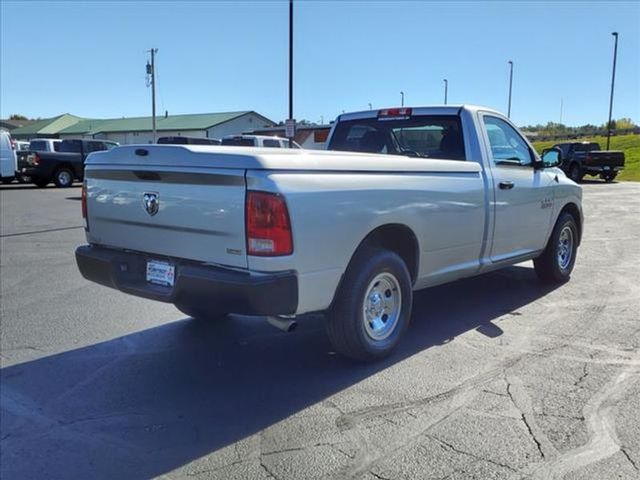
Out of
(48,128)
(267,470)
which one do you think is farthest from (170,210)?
(48,128)

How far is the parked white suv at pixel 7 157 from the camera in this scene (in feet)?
70.5

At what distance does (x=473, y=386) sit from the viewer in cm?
395

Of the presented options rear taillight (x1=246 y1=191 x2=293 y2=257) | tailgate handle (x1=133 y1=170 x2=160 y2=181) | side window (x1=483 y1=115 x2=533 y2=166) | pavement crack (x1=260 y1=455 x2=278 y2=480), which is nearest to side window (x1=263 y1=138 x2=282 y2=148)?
side window (x1=483 y1=115 x2=533 y2=166)

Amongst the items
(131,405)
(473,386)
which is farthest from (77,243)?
(473,386)

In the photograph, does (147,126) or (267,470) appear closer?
(267,470)

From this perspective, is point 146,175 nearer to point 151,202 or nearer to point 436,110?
point 151,202

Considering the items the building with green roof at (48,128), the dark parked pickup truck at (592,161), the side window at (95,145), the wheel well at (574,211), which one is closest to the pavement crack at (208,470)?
the wheel well at (574,211)

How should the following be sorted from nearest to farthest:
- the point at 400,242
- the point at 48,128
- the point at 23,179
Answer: the point at 400,242 < the point at 23,179 < the point at 48,128

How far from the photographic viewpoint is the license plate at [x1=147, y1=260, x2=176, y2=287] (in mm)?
3896

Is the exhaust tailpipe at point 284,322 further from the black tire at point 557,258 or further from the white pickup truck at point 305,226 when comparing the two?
the black tire at point 557,258

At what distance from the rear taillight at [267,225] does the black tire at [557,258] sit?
4.25 m

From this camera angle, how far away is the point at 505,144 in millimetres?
5977

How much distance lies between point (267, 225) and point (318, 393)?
123 centimetres

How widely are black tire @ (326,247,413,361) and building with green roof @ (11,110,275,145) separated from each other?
165ft
